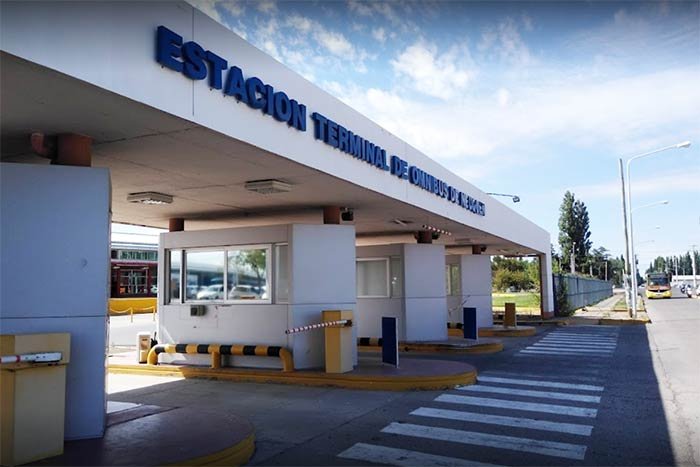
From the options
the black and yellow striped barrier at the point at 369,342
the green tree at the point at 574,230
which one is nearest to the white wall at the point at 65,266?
the black and yellow striped barrier at the point at 369,342

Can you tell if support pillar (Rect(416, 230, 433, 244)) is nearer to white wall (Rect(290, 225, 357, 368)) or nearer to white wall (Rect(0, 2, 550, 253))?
white wall (Rect(290, 225, 357, 368))

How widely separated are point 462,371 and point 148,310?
3188 cm

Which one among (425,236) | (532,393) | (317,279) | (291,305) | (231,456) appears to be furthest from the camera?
(425,236)

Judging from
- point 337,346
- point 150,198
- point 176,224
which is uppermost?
point 150,198

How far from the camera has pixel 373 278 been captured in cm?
1847

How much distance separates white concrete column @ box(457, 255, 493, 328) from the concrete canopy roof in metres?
7.48

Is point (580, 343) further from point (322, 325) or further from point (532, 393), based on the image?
point (322, 325)

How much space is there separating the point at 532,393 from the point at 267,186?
5.95 m

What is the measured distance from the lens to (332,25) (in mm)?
5156

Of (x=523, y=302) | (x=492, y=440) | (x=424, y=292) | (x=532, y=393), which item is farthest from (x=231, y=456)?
(x=523, y=302)

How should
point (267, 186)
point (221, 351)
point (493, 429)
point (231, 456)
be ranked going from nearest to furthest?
point (231, 456) → point (493, 429) → point (267, 186) → point (221, 351)

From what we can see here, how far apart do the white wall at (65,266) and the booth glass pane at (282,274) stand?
562cm

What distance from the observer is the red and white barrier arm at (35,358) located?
224 inches

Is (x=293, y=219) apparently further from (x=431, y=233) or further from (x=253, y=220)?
(x=431, y=233)
